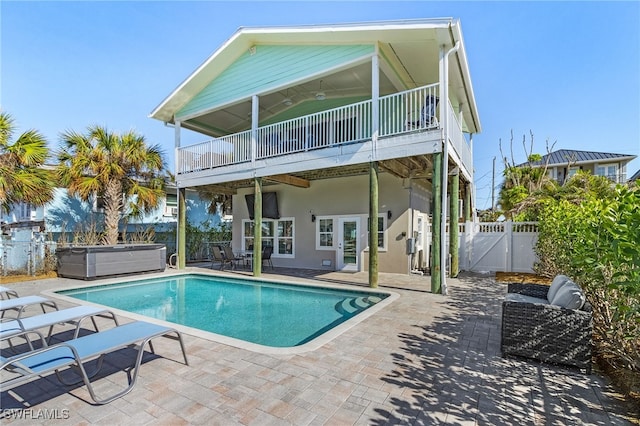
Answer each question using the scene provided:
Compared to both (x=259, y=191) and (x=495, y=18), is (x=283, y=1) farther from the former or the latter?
(x=495, y=18)

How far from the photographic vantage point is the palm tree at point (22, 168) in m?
9.65

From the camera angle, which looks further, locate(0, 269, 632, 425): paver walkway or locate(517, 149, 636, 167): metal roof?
locate(517, 149, 636, 167): metal roof

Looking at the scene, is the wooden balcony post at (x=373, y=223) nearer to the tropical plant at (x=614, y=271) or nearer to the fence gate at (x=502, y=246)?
the tropical plant at (x=614, y=271)

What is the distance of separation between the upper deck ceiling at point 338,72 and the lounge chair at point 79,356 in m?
8.08

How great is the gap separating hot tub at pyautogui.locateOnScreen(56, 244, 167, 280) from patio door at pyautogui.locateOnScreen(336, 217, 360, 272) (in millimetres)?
6753

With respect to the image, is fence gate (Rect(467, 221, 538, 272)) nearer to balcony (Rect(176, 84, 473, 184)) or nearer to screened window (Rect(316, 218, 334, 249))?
balcony (Rect(176, 84, 473, 184))

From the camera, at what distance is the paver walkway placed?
8.95ft

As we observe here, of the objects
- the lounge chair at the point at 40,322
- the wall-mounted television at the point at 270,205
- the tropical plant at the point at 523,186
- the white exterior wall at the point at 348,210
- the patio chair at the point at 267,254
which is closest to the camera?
the lounge chair at the point at 40,322

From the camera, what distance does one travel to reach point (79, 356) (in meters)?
2.82

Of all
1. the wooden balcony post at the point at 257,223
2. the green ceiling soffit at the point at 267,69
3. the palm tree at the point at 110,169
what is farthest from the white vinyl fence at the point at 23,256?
the wooden balcony post at the point at 257,223

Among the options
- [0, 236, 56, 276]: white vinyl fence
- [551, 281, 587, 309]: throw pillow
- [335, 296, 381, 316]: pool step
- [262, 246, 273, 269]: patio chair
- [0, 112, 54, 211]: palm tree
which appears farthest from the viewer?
[262, 246, 273, 269]: patio chair

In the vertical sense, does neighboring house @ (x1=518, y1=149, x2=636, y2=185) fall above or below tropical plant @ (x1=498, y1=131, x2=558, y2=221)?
above

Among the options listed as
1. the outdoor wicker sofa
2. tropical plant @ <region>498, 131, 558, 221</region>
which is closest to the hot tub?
the outdoor wicker sofa

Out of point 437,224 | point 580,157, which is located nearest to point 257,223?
point 437,224
